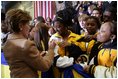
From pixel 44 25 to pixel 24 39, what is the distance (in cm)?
30

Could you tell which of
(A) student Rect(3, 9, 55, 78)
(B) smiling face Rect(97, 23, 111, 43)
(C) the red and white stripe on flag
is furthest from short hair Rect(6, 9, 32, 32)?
(B) smiling face Rect(97, 23, 111, 43)

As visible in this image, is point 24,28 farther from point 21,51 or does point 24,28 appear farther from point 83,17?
point 83,17

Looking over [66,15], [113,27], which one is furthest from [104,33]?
[66,15]

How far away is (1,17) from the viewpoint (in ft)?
4.76

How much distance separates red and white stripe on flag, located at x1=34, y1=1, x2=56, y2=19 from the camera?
147 centimetres

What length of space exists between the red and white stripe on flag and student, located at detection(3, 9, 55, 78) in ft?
0.69

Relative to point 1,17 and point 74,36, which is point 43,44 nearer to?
point 74,36

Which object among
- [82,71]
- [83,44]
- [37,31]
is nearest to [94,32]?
[83,44]

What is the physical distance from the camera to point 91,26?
1454 mm

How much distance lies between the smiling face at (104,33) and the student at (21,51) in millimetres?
387

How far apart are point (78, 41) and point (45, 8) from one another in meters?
0.32

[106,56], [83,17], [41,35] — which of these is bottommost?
[106,56]

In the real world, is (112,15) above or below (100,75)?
above

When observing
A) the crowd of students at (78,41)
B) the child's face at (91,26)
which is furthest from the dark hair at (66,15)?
the child's face at (91,26)
